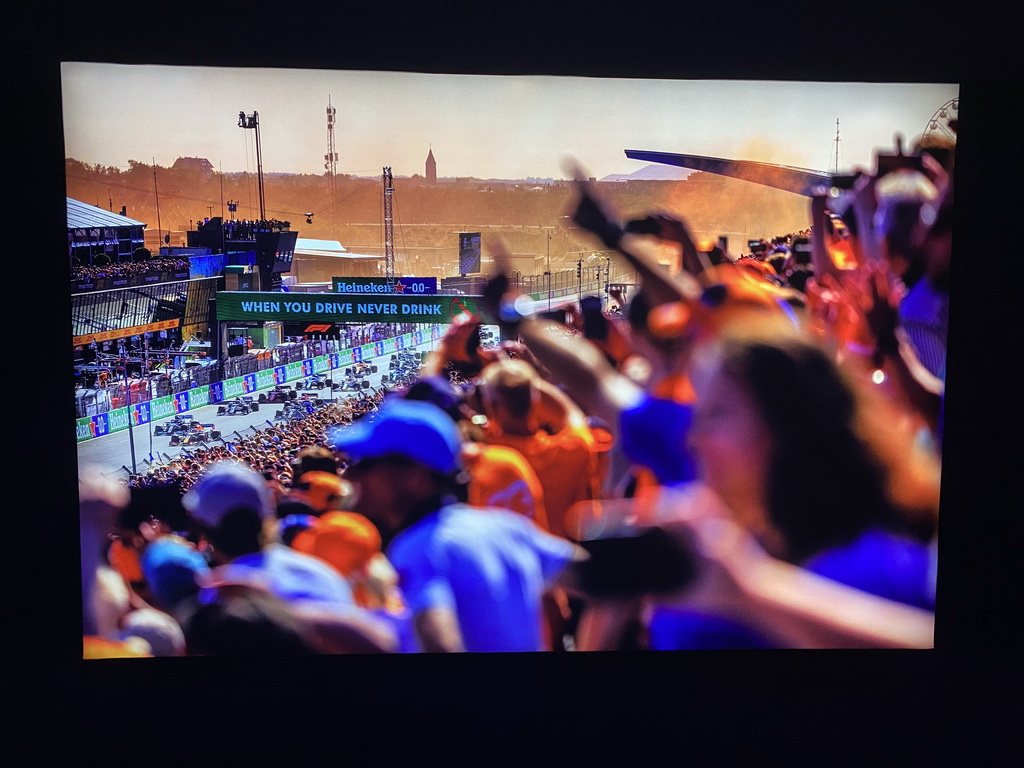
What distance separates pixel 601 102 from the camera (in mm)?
2600

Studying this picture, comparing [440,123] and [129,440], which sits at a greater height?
[440,123]

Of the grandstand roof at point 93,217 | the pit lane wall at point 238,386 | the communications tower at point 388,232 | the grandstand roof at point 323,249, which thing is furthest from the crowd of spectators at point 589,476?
the grandstand roof at point 93,217

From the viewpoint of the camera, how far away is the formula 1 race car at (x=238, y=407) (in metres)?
2.55

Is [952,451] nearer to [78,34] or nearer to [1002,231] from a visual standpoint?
[1002,231]

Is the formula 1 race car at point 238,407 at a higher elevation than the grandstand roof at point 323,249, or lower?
lower

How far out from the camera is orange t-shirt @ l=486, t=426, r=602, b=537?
2582 millimetres

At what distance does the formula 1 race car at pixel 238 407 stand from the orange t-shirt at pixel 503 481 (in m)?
0.65

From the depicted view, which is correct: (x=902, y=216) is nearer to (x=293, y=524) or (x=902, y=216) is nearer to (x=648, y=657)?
(x=648, y=657)

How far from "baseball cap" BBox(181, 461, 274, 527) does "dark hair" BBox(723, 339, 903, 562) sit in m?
1.43

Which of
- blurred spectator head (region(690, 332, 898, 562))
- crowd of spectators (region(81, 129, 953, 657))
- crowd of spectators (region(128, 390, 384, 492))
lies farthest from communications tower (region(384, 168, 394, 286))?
blurred spectator head (region(690, 332, 898, 562))

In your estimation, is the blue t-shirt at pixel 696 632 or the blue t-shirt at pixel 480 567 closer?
the blue t-shirt at pixel 480 567

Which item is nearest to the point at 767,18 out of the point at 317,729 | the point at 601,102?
the point at 601,102

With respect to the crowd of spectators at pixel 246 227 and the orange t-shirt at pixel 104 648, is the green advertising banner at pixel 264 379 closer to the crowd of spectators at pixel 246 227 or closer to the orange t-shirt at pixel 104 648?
the crowd of spectators at pixel 246 227

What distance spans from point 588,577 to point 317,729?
3.16 feet
